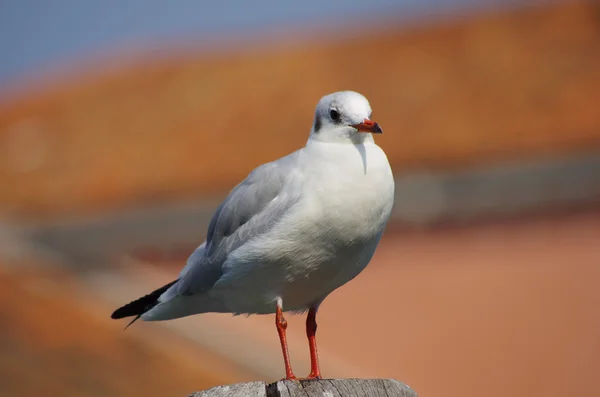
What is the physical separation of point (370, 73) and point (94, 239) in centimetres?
381

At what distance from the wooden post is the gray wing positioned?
2.27 ft

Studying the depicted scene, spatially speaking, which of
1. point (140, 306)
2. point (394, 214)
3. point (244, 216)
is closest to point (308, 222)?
point (244, 216)

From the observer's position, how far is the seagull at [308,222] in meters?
2.85

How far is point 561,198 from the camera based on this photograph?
30.1 feet

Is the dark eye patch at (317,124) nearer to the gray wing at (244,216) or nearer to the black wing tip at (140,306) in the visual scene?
the gray wing at (244,216)

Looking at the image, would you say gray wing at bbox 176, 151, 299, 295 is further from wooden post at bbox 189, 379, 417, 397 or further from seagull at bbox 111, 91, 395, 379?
wooden post at bbox 189, 379, 417, 397

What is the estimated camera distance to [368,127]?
2.90 m

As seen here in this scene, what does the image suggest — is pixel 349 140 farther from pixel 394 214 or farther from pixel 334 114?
pixel 394 214

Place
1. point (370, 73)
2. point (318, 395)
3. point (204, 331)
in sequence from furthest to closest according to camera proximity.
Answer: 1. point (370, 73)
2. point (204, 331)
3. point (318, 395)

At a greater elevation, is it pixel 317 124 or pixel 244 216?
pixel 317 124

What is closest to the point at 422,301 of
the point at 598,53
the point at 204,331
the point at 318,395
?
the point at 204,331

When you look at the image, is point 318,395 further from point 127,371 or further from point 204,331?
point 204,331

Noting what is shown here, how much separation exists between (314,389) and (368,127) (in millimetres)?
877

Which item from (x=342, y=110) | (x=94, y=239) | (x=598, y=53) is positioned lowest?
(x=94, y=239)
